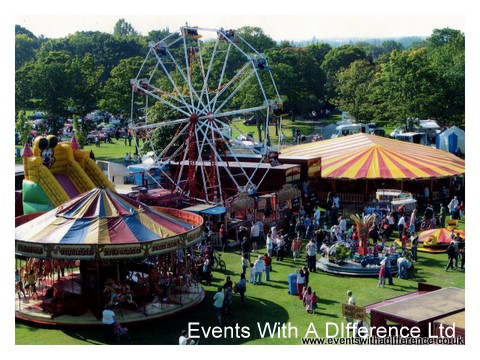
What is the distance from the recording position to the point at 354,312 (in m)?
19.3

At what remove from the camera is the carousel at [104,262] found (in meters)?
20.5

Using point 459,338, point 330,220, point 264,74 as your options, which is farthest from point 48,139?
point 264,74

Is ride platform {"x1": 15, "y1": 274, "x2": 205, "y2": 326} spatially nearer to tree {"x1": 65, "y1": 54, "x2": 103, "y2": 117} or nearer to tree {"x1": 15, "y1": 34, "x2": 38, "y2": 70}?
tree {"x1": 65, "y1": 54, "x2": 103, "y2": 117}

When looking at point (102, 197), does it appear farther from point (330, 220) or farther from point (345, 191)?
point (345, 191)

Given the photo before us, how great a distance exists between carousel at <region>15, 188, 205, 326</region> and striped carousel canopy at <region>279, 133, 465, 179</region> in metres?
16.1

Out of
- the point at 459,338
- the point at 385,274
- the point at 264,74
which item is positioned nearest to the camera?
the point at 459,338

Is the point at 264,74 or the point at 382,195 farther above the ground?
the point at 264,74

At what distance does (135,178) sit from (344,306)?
21165 millimetres

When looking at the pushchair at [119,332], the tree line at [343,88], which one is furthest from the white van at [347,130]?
the pushchair at [119,332]

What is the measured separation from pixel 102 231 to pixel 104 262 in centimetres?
111

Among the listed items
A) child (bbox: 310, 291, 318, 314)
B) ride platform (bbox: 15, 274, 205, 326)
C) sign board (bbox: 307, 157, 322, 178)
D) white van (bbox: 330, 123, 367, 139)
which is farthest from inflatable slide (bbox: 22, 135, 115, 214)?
white van (bbox: 330, 123, 367, 139)

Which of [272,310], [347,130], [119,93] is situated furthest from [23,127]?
[272,310]

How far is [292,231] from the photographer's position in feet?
101

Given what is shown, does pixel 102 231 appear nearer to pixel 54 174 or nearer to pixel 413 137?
pixel 54 174
